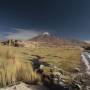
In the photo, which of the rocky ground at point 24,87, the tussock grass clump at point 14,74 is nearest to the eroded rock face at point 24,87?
the rocky ground at point 24,87

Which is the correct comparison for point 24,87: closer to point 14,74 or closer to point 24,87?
point 24,87

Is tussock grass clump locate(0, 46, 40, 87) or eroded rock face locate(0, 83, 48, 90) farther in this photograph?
tussock grass clump locate(0, 46, 40, 87)

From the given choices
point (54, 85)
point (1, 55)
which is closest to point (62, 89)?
point (54, 85)

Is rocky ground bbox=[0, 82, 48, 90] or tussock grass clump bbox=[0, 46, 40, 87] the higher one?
tussock grass clump bbox=[0, 46, 40, 87]

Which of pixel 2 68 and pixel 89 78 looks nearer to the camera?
pixel 2 68

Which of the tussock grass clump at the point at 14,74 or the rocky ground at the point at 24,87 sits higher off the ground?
the tussock grass clump at the point at 14,74

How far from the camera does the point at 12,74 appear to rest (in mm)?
6668

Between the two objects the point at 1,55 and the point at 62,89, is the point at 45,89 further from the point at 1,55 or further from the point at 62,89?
the point at 1,55

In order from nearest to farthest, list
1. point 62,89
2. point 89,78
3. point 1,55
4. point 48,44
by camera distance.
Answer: point 62,89 < point 89,78 < point 1,55 < point 48,44

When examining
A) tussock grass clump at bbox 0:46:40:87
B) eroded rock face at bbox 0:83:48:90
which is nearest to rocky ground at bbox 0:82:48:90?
eroded rock face at bbox 0:83:48:90

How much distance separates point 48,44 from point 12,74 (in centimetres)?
2644

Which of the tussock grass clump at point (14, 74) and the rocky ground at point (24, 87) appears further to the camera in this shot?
the tussock grass clump at point (14, 74)

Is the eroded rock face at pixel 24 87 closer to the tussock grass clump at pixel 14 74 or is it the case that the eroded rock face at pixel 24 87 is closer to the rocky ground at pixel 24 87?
the rocky ground at pixel 24 87

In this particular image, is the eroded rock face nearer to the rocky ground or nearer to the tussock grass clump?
the rocky ground
